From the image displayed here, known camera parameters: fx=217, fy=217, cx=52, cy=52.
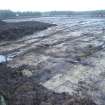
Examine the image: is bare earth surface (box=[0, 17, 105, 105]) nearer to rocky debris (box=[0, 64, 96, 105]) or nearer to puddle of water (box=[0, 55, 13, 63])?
puddle of water (box=[0, 55, 13, 63])

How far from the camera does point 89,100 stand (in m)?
5.75

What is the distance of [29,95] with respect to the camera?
19.6 ft

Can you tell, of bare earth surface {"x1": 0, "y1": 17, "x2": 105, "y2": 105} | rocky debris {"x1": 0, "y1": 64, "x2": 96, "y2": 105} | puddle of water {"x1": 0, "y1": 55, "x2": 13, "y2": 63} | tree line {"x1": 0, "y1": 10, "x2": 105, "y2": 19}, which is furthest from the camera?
tree line {"x1": 0, "y1": 10, "x2": 105, "y2": 19}

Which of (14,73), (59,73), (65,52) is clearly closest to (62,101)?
(59,73)

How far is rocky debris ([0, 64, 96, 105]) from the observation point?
5.59 metres

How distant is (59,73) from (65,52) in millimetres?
3301

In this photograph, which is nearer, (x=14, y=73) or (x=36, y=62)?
(x=14, y=73)

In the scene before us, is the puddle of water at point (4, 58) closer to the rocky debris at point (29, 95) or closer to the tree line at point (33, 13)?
the rocky debris at point (29, 95)

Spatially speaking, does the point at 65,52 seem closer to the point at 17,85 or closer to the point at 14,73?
the point at 14,73

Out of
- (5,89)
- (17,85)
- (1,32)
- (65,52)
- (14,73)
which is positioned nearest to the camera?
(5,89)

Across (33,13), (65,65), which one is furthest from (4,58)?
(33,13)

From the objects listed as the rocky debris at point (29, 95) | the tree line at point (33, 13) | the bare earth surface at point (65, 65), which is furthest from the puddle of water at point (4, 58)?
the tree line at point (33, 13)

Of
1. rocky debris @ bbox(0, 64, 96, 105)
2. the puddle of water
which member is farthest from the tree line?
rocky debris @ bbox(0, 64, 96, 105)

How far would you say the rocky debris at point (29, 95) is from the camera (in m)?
5.59
